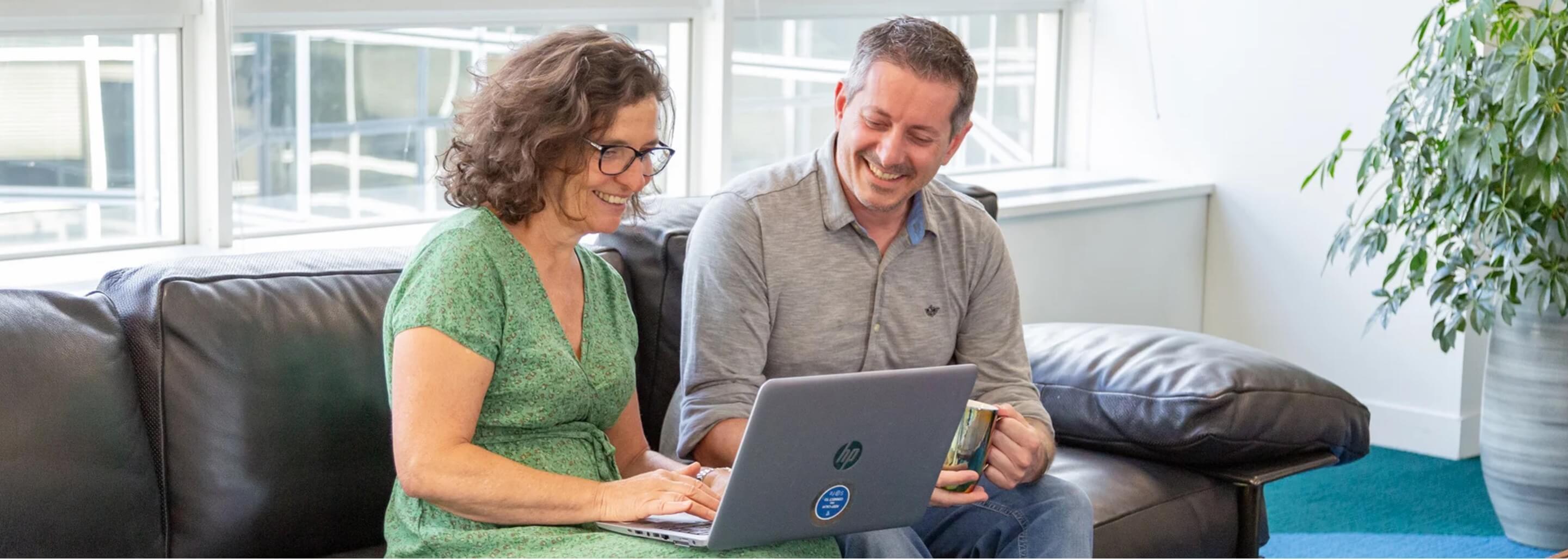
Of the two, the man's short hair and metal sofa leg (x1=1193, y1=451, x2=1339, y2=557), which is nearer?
the man's short hair

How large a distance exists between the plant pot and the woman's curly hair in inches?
89.2

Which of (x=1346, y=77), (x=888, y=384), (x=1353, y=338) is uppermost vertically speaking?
(x=1346, y=77)

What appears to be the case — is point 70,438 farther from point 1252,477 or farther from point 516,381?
point 1252,477

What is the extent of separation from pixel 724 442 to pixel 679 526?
1.11ft

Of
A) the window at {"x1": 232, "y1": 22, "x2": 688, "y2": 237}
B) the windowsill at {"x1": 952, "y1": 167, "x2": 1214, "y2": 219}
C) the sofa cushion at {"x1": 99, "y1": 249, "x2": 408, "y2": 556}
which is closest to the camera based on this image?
the sofa cushion at {"x1": 99, "y1": 249, "x2": 408, "y2": 556}

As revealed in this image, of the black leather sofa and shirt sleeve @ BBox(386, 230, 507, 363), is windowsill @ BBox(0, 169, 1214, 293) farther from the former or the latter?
shirt sleeve @ BBox(386, 230, 507, 363)

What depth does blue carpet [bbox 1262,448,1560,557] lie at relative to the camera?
3.21 m

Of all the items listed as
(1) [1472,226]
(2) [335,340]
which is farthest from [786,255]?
(1) [1472,226]

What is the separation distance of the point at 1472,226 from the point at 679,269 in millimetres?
1830

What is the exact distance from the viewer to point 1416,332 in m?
3.90

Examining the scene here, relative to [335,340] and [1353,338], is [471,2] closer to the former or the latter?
[335,340]

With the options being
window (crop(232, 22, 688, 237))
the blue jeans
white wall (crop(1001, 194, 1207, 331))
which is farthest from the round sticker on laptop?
white wall (crop(1001, 194, 1207, 331))

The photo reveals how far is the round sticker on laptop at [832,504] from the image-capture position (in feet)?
5.11

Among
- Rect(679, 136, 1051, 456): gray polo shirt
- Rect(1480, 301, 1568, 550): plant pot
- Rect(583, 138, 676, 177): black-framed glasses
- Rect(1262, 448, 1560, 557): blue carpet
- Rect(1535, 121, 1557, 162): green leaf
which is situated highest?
Rect(1535, 121, 1557, 162): green leaf
